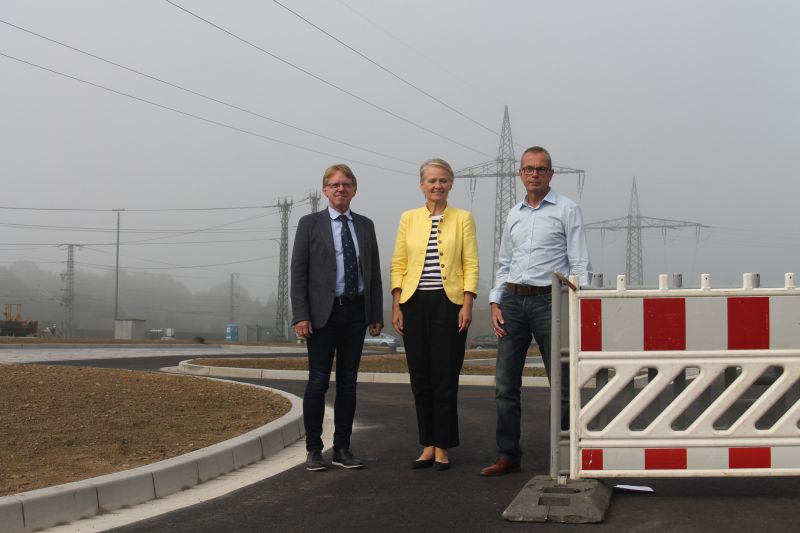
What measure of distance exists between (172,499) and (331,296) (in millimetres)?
1791

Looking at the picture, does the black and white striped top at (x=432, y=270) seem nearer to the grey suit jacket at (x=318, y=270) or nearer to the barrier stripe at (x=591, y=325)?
the grey suit jacket at (x=318, y=270)

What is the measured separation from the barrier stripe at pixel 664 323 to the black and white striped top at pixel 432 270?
1659 millimetres

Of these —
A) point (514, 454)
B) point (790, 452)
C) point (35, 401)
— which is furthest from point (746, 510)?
point (35, 401)

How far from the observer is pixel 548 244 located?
240 inches

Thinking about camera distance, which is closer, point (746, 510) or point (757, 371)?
point (746, 510)

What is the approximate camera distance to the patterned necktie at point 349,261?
6691 millimetres

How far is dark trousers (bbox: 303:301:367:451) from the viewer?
665 centimetres

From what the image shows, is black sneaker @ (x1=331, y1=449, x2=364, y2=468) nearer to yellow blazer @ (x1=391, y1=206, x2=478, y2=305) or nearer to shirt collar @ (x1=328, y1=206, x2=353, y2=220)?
yellow blazer @ (x1=391, y1=206, x2=478, y2=305)

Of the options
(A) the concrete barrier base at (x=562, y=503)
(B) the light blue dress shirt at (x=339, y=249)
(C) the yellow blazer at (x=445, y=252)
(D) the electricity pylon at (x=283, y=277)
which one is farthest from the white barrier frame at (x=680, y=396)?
(D) the electricity pylon at (x=283, y=277)

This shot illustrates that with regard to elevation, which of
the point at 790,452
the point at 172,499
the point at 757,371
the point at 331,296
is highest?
the point at 331,296

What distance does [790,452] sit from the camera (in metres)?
5.09

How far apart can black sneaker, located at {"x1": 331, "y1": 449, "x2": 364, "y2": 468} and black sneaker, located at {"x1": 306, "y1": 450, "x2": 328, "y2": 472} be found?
149 millimetres

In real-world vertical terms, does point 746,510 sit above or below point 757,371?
below

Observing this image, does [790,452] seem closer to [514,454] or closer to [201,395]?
[514,454]
